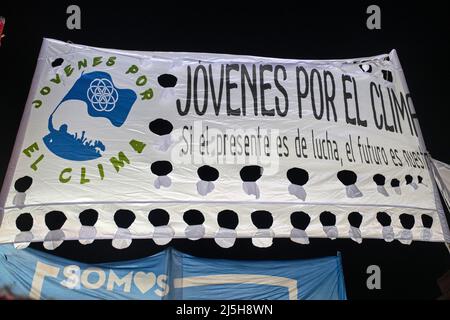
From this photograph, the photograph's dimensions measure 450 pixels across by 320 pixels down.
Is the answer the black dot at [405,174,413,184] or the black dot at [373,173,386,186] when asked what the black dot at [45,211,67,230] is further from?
the black dot at [405,174,413,184]

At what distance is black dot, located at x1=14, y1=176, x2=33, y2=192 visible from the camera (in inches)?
129

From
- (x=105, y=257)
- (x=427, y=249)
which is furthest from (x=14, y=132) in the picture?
(x=427, y=249)

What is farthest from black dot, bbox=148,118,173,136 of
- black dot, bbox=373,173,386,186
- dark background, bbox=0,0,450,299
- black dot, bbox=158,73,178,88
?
black dot, bbox=373,173,386,186

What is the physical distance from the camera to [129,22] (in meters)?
4.34

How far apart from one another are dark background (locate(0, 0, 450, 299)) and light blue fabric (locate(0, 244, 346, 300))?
504 mm

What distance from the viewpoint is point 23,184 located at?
3293mm

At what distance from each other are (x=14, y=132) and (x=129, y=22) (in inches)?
58.9

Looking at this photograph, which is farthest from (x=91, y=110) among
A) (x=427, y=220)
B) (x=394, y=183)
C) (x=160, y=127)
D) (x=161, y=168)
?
(x=427, y=220)

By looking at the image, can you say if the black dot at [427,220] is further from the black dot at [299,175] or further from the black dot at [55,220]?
the black dot at [55,220]

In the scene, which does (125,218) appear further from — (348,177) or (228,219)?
(348,177)

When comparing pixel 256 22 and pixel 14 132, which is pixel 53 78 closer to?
pixel 14 132

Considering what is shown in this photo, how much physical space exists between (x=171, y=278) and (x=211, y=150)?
3.92ft

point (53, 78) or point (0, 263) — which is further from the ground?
point (53, 78)

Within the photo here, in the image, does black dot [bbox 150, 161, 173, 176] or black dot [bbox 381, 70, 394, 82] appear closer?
black dot [bbox 150, 161, 173, 176]
